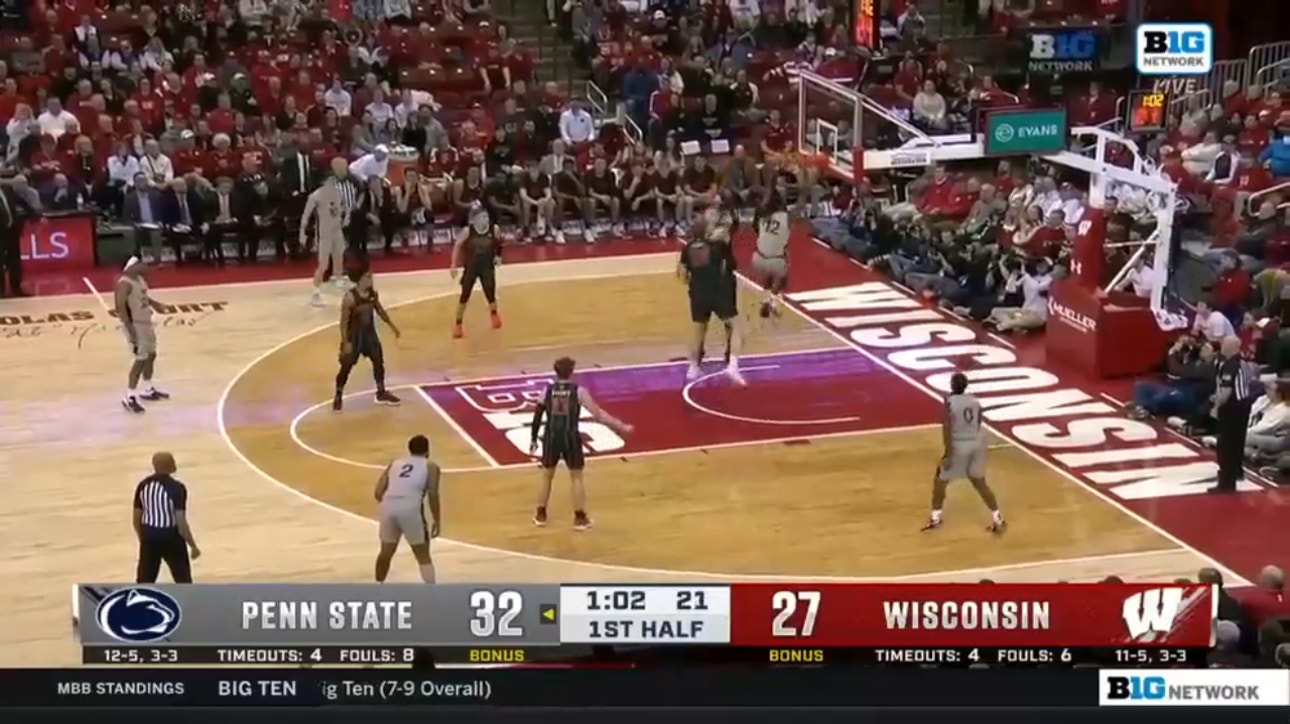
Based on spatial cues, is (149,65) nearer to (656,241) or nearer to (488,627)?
(656,241)

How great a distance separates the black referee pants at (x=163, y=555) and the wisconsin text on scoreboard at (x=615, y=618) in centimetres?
192

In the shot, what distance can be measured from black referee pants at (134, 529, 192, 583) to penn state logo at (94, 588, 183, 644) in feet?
A: 6.37

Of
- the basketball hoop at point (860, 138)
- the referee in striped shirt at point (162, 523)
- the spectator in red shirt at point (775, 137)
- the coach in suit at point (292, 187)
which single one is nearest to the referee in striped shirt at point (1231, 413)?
the basketball hoop at point (860, 138)

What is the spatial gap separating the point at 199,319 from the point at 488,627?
1189cm

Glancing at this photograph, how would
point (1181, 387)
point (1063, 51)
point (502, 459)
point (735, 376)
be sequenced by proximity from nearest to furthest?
1. point (502, 459)
2. point (1181, 387)
3. point (735, 376)
4. point (1063, 51)

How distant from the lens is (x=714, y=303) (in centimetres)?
2239

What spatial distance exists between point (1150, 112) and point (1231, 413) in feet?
42.2

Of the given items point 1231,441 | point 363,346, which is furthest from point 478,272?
point 1231,441

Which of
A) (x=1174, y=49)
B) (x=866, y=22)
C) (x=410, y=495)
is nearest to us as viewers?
(x=410, y=495)

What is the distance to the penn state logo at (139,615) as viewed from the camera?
46.6 feet

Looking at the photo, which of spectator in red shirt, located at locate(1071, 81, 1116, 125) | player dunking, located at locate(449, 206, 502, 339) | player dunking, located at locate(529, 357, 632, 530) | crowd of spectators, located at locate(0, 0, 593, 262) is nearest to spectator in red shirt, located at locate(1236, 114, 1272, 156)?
spectator in red shirt, located at locate(1071, 81, 1116, 125)

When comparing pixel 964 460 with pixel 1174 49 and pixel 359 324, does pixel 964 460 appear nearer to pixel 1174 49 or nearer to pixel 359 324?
pixel 359 324

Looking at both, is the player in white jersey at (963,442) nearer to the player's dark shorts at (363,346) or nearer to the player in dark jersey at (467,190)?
the player's dark shorts at (363,346)

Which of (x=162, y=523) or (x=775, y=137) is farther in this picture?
(x=775, y=137)
